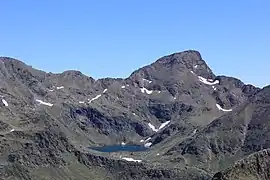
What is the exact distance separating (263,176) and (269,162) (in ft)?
10.1

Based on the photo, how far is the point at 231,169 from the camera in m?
98.8

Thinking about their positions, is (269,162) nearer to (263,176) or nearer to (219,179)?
(263,176)

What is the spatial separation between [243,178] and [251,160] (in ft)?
14.8

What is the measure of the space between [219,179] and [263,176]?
8.82 metres

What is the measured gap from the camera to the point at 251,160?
101 metres

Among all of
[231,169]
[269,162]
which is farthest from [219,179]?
[269,162]

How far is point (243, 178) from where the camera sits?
9831 cm

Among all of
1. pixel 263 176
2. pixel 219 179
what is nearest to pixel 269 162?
pixel 263 176

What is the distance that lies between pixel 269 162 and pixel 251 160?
3.87m

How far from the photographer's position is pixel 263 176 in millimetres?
101188

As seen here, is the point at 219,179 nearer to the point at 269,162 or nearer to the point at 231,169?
the point at 231,169

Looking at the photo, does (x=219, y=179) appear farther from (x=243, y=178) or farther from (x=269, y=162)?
(x=269, y=162)

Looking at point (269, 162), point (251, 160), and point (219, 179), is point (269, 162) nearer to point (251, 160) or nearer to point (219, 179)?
point (251, 160)
